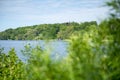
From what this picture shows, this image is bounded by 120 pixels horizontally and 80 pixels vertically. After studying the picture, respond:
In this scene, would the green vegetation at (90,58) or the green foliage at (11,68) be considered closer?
the green vegetation at (90,58)

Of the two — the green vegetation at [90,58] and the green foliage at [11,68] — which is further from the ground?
the green vegetation at [90,58]

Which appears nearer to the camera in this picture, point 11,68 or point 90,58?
point 90,58

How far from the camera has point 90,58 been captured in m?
5.11

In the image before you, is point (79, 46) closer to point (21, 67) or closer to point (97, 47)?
point (97, 47)

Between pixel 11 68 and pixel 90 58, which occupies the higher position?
pixel 90 58

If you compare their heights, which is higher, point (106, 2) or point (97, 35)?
point (106, 2)

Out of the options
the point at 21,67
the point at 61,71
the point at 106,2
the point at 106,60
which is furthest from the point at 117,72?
the point at 21,67

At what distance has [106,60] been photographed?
5.52 m

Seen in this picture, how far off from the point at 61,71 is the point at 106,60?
127 centimetres

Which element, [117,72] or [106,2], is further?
[106,2]

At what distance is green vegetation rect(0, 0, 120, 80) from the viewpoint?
458cm

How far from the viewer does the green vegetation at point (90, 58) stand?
4.58 m

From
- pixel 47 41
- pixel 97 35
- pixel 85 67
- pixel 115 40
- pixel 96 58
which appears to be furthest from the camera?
pixel 97 35

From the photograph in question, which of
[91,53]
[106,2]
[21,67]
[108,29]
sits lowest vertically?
[21,67]
